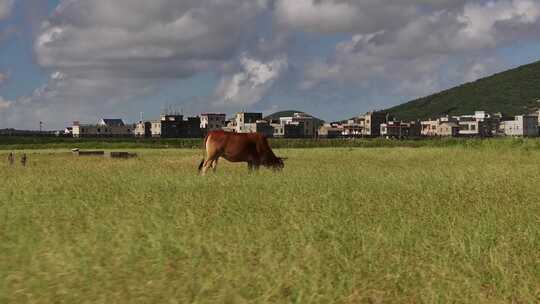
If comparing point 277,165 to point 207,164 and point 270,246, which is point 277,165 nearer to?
point 207,164

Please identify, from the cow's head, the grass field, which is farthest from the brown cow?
the grass field

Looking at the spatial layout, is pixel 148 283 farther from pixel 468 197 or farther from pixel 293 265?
pixel 468 197

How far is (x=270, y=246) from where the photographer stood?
31.4 ft

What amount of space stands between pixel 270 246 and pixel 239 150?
64.4ft

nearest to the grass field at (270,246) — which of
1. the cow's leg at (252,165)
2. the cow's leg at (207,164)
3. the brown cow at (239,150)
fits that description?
the cow's leg at (207,164)

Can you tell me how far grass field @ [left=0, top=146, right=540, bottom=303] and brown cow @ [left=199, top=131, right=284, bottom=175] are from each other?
38.3ft

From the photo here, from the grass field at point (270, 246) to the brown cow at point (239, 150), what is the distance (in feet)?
38.3

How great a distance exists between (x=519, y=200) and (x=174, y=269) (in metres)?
10.3

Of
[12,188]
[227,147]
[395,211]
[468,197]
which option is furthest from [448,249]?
[227,147]

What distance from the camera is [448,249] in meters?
9.71

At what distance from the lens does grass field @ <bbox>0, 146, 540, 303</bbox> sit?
7438 mm

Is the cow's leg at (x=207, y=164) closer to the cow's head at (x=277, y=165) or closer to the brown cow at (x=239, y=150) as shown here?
the brown cow at (x=239, y=150)

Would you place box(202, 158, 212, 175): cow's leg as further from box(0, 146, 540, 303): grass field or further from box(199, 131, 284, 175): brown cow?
box(0, 146, 540, 303): grass field

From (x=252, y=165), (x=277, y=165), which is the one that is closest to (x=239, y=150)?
(x=252, y=165)
